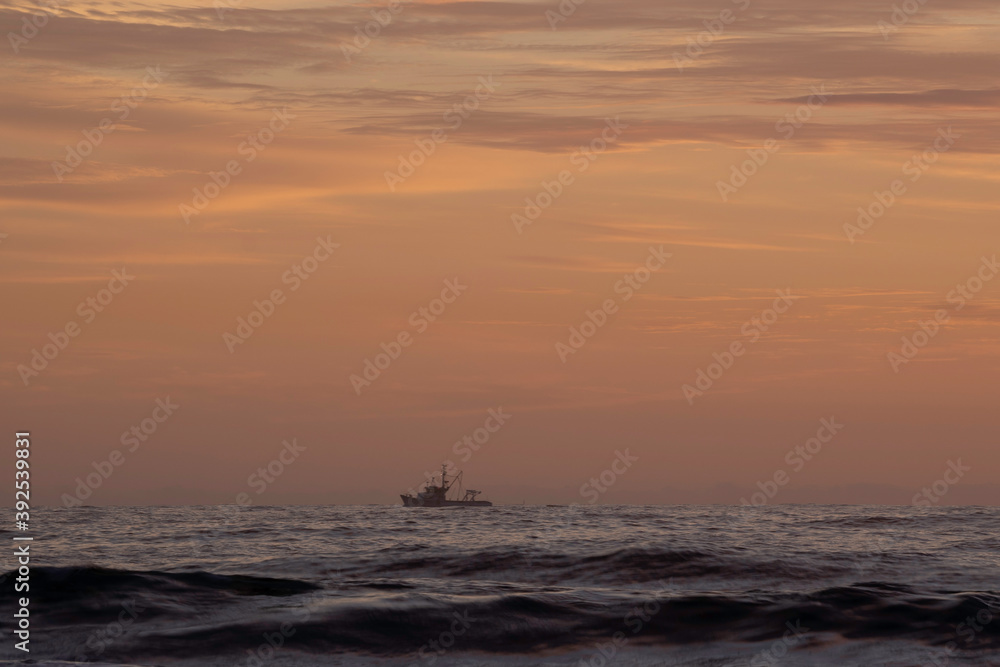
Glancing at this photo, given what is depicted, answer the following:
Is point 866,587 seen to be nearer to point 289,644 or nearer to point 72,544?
point 289,644

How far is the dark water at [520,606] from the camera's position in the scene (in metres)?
21.8

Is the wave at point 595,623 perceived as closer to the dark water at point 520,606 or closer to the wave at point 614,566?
the dark water at point 520,606

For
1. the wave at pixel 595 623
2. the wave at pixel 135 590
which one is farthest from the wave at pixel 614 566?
the wave at pixel 595 623

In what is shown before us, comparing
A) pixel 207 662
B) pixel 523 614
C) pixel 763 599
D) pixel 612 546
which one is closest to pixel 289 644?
pixel 207 662

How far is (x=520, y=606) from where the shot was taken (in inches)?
1046

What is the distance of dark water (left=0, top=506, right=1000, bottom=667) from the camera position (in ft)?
71.6

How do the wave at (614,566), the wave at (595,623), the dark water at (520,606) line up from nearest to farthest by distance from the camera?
the dark water at (520,606) < the wave at (595,623) < the wave at (614,566)

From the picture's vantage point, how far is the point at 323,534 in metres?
56.2

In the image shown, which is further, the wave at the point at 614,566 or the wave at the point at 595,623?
the wave at the point at 614,566

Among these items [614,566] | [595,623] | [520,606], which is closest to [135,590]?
[520,606]

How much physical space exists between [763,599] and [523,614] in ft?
22.2

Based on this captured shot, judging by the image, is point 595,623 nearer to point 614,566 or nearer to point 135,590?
point 614,566

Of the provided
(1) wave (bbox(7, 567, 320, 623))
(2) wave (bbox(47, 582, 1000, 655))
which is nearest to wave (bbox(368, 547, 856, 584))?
(1) wave (bbox(7, 567, 320, 623))

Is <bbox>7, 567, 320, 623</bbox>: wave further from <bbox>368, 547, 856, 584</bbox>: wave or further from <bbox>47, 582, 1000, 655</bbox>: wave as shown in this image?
<bbox>368, 547, 856, 584</bbox>: wave
